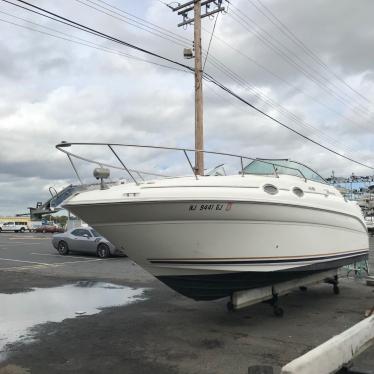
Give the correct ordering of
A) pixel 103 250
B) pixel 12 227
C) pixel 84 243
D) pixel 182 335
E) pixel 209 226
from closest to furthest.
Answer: pixel 209 226, pixel 182 335, pixel 103 250, pixel 84 243, pixel 12 227

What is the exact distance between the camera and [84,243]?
21359mm

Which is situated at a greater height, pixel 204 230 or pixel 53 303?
pixel 204 230

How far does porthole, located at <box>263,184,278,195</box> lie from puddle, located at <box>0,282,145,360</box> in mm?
3681

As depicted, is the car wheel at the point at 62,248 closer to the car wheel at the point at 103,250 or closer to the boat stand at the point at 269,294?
the car wheel at the point at 103,250

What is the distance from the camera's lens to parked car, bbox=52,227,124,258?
20359 millimetres

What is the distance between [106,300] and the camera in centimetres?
991

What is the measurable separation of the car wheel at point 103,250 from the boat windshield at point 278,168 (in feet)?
40.9

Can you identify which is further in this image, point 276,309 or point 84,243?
point 84,243

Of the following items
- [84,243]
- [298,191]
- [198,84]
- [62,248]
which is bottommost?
[62,248]

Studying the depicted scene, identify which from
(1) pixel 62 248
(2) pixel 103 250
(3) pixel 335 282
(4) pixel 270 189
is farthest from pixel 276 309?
(1) pixel 62 248

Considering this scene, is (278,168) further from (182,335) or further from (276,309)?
(182,335)

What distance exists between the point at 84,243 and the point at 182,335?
48.6 feet

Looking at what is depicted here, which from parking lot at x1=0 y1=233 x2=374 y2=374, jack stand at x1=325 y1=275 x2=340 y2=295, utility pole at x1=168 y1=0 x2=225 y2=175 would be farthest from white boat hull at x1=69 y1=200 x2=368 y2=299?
utility pole at x1=168 y1=0 x2=225 y2=175

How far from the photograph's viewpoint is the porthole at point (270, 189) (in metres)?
7.53
